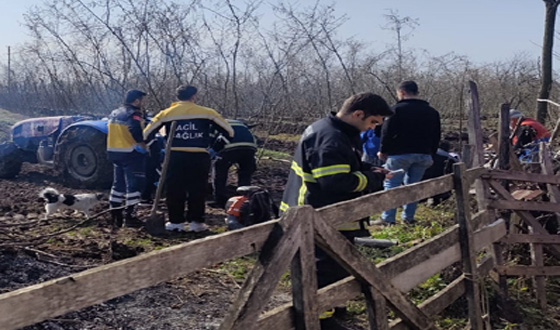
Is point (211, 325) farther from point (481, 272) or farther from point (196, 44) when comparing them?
point (196, 44)

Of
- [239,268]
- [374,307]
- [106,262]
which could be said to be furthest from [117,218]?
[374,307]

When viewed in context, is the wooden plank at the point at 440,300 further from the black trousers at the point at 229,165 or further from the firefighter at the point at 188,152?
the black trousers at the point at 229,165

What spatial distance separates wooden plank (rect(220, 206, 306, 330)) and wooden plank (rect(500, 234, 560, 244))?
2.97 metres

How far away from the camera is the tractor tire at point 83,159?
27.5ft

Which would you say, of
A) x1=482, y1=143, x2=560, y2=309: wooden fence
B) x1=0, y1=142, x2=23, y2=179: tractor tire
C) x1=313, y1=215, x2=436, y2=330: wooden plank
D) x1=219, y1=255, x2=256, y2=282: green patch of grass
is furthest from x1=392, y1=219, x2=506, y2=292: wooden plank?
x1=0, y1=142, x2=23, y2=179: tractor tire

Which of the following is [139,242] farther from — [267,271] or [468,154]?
[267,271]

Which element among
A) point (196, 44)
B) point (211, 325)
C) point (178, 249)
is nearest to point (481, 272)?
point (211, 325)

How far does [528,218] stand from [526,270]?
1.56 ft

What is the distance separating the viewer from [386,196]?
308 centimetres

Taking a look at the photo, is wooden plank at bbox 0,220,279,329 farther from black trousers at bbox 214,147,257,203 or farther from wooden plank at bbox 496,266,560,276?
black trousers at bbox 214,147,257,203

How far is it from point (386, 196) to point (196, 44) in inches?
317

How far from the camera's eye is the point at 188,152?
607cm

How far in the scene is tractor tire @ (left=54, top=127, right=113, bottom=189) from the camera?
8.37m

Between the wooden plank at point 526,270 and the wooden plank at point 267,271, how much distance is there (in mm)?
2841
